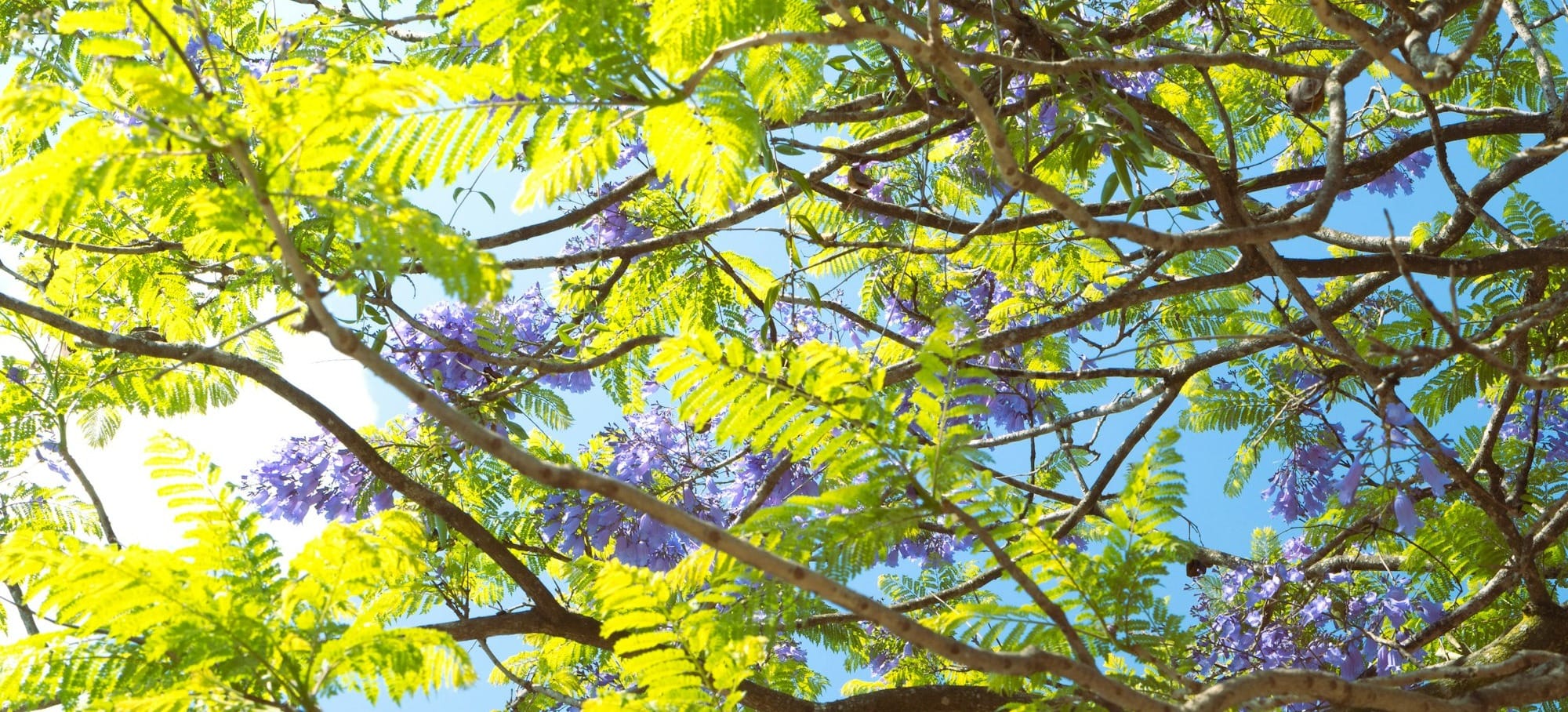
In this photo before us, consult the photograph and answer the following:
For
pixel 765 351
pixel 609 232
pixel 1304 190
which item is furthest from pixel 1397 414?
pixel 1304 190

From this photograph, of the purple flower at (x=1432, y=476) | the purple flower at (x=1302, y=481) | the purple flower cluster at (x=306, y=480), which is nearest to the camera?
the purple flower at (x=1432, y=476)

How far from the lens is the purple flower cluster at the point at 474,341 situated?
312cm

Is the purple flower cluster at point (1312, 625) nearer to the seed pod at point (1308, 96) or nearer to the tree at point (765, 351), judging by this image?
the tree at point (765, 351)

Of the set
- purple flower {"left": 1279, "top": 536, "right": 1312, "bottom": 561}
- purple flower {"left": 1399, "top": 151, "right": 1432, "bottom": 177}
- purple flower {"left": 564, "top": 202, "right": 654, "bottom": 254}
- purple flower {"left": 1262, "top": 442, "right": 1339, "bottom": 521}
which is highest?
purple flower {"left": 1399, "top": 151, "right": 1432, "bottom": 177}

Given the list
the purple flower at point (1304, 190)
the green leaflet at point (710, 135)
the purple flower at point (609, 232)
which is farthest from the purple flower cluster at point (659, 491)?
the purple flower at point (1304, 190)

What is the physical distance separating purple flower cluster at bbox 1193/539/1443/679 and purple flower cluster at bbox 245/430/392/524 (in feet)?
8.27

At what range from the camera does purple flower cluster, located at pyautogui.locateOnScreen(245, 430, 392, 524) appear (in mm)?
3260

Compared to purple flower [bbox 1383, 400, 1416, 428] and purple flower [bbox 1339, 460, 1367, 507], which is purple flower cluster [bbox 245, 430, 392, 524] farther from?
purple flower [bbox 1383, 400, 1416, 428]

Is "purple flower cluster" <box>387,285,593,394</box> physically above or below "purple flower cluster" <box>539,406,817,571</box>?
above

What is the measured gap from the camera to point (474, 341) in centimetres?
349

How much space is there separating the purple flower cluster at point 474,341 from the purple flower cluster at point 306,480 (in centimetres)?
31

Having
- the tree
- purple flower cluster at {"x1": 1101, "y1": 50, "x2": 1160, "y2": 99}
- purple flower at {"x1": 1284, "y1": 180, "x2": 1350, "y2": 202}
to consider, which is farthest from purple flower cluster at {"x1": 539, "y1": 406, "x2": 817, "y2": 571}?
purple flower at {"x1": 1284, "y1": 180, "x2": 1350, "y2": 202}

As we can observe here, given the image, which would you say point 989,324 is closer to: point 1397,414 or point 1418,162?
point 1418,162

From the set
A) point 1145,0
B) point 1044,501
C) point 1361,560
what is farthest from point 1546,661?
point 1044,501
